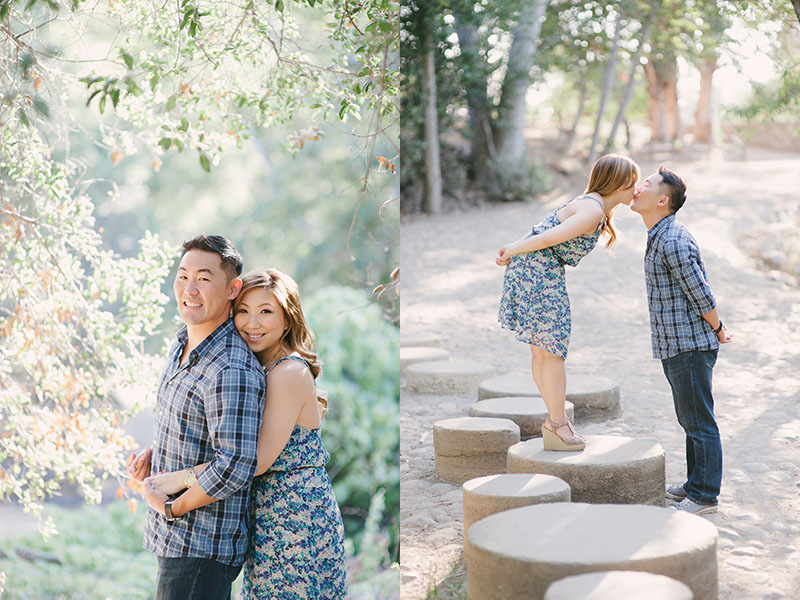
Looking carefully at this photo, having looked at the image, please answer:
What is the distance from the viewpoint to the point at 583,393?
4.50 metres

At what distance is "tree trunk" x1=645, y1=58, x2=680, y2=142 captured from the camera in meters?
15.5

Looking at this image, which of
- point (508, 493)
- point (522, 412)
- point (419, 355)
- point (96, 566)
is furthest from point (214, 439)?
point (96, 566)

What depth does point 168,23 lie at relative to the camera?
3.39 metres

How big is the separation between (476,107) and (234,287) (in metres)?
10.6

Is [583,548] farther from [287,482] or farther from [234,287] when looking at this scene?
[234,287]

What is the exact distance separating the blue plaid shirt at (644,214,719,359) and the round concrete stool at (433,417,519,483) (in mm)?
887

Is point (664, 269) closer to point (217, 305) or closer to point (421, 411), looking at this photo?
point (217, 305)

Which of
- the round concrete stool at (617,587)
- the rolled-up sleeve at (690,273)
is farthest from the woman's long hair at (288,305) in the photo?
the rolled-up sleeve at (690,273)

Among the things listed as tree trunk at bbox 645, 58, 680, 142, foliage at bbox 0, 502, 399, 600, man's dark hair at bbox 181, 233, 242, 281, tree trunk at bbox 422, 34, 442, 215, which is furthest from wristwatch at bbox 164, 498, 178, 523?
tree trunk at bbox 645, 58, 680, 142

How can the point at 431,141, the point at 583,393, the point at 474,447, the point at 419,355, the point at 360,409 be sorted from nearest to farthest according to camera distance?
the point at 474,447 → the point at 583,393 → the point at 419,355 → the point at 360,409 → the point at 431,141

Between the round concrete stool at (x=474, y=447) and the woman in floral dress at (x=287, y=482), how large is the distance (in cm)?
162

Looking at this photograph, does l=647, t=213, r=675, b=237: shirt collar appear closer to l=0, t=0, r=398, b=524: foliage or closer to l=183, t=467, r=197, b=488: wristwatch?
l=0, t=0, r=398, b=524: foliage

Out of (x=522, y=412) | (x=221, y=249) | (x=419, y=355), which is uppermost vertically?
(x=221, y=249)

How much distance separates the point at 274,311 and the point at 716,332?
70.4 inches
